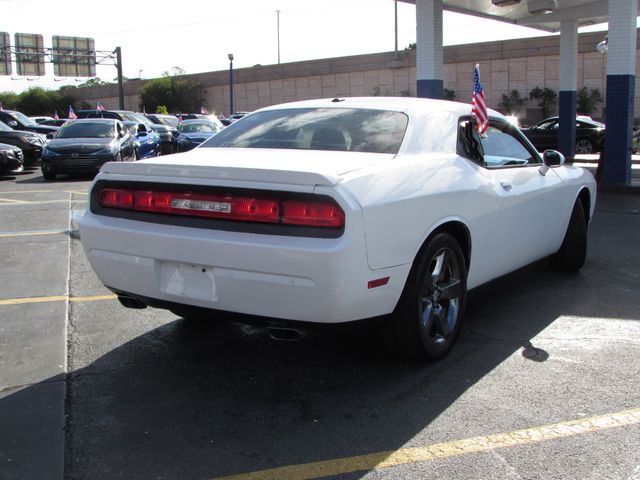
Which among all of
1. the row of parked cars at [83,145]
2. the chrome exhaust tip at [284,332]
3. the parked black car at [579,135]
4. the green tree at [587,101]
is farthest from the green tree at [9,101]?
the chrome exhaust tip at [284,332]

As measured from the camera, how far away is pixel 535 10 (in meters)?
19.2

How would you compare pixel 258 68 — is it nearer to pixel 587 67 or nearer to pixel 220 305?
pixel 587 67

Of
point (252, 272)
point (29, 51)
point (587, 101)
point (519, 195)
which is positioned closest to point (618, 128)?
point (519, 195)

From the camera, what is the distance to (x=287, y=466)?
3006mm

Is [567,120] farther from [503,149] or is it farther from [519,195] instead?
[519,195]

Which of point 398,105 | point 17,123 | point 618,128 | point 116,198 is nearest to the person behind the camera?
→ point 116,198

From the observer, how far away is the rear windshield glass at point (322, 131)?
429 cm

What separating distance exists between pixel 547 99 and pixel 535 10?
1197 inches

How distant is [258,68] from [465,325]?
210ft

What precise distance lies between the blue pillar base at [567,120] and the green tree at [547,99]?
28.4m

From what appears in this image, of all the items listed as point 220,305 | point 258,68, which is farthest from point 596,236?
point 258,68

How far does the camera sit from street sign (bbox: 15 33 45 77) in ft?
201

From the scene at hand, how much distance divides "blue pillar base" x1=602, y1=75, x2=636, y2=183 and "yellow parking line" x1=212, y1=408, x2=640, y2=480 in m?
11.8

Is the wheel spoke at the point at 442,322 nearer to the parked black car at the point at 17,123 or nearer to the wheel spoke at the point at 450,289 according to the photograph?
the wheel spoke at the point at 450,289
